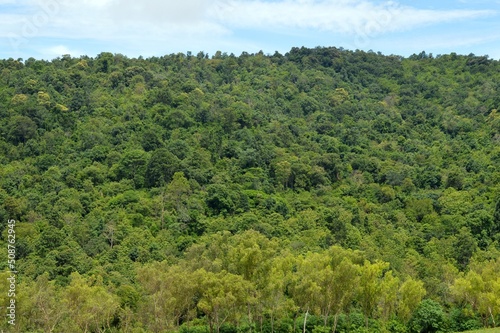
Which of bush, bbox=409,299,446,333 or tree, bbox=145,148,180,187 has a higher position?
tree, bbox=145,148,180,187

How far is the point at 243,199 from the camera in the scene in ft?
168

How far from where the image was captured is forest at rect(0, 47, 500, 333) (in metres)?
29.4

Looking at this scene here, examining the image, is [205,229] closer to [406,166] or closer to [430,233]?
[430,233]

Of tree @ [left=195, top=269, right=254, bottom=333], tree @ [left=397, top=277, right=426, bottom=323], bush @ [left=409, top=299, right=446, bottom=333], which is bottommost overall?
bush @ [left=409, top=299, right=446, bottom=333]

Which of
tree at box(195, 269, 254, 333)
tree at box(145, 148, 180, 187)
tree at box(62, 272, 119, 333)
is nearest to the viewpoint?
tree at box(195, 269, 254, 333)

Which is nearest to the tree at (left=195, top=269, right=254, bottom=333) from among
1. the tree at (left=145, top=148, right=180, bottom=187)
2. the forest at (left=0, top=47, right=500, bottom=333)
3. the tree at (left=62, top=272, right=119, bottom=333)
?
the forest at (left=0, top=47, right=500, bottom=333)

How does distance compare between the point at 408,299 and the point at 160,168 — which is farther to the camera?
the point at 160,168

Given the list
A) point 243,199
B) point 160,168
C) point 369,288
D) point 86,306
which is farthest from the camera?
point 160,168

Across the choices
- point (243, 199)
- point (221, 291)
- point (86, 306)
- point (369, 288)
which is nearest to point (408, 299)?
point (369, 288)

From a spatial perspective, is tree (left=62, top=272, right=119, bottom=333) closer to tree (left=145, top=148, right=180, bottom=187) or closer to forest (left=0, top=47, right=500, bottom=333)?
forest (left=0, top=47, right=500, bottom=333)

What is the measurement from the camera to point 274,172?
59281mm

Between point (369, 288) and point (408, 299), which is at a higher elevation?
point (369, 288)

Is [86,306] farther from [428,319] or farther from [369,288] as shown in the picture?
[428,319]

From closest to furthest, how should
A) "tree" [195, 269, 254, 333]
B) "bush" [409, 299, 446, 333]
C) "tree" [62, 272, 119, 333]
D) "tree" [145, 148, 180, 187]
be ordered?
"tree" [195, 269, 254, 333] → "tree" [62, 272, 119, 333] → "bush" [409, 299, 446, 333] → "tree" [145, 148, 180, 187]
